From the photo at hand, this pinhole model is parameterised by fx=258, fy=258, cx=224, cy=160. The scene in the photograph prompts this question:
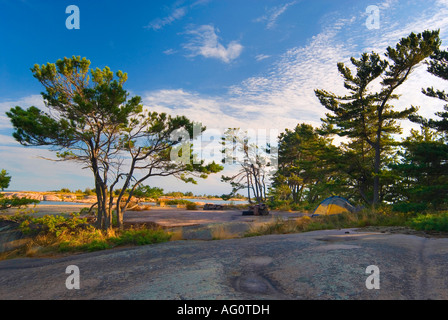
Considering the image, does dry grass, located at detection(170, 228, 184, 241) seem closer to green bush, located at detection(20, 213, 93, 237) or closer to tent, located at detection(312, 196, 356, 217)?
green bush, located at detection(20, 213, 93, 237)

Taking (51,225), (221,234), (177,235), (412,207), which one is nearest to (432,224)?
(412,207)

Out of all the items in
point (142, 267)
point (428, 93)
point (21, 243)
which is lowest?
point (21, 243)

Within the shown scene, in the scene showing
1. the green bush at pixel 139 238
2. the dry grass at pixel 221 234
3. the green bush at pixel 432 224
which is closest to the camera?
the green bush at pixel 432 224

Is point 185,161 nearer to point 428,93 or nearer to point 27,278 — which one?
point 27,278

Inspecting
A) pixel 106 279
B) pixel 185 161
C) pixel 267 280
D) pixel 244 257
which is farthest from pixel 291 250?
pixel 185 161

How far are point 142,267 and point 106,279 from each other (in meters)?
0.83

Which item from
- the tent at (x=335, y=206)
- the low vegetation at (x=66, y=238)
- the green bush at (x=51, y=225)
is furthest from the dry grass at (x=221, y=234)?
the tent at (x=335, y=206)

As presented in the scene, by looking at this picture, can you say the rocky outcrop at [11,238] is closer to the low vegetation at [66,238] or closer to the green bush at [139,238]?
the low vegetation at [66,238]

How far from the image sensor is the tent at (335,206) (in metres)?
19.6

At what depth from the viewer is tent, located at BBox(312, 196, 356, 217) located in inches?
771

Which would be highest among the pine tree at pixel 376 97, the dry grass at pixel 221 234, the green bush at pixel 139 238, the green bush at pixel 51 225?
the pine tree at pixel 376 97

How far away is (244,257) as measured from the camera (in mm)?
5629

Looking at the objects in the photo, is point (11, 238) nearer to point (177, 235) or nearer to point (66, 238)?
point (66, 238)

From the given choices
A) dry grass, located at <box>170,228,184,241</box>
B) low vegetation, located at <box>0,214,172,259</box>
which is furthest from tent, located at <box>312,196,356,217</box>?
low vegetation, located at <box>0,214,172,259</box>
